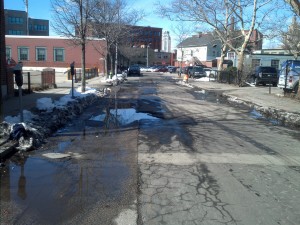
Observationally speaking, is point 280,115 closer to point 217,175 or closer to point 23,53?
point 217,175

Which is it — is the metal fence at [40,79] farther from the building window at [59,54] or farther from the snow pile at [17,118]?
the building window at [59,54]

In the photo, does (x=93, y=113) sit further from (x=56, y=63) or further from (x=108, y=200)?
(x=56, y=63)

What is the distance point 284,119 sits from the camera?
13.7 metres

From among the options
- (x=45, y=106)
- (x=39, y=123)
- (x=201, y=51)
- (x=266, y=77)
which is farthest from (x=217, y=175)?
(x=201, y=51)

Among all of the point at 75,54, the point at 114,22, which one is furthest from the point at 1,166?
the point at 75,54

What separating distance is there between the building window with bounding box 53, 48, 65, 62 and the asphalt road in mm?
54212

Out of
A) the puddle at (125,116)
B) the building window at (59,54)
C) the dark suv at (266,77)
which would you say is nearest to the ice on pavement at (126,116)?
the puddle at (125,116)

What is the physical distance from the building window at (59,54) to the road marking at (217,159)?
5753 centimetres

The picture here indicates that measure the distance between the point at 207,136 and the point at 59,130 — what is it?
166 inches

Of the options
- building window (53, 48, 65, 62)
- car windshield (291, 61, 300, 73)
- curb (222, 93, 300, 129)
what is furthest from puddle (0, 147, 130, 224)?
building window (53, 48, 65, 62)

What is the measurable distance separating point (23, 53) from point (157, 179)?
6153cm

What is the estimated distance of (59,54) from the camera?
205 ft

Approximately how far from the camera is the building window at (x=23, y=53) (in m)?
62.3

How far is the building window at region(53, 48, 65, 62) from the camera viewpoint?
62.3 m
